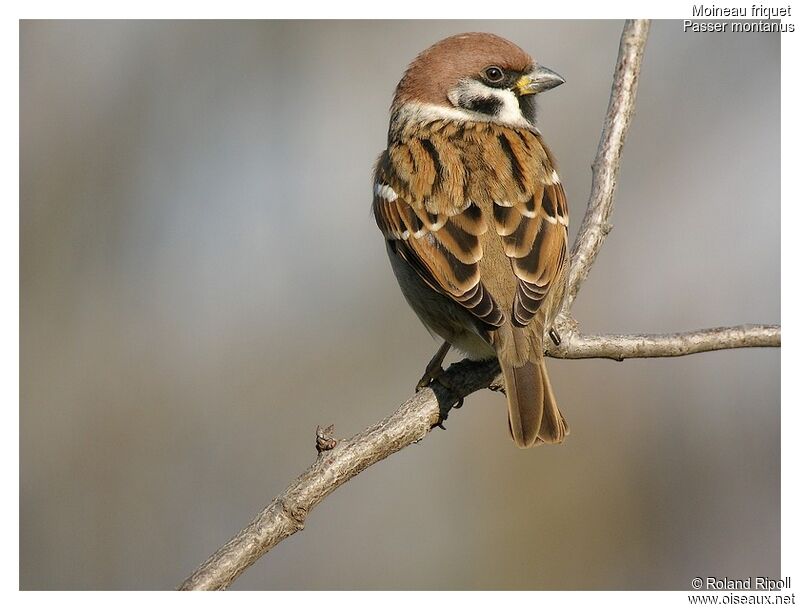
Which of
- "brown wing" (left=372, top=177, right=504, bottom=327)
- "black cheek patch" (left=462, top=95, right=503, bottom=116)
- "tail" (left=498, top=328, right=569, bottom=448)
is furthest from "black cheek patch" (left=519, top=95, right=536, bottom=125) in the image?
"tail" (left=498, top=328, right=569, bottom=448)

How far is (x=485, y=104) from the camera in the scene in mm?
6004

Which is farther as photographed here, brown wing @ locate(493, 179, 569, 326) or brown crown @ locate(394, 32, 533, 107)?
brown crown @ locate(394, 32, 533, 107)

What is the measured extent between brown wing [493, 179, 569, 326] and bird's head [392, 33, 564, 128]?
793 millimetres

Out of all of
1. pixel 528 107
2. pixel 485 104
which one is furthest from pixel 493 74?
pixel 528 107

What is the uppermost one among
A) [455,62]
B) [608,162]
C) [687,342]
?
[455,62]

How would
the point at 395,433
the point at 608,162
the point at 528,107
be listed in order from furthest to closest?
the point at 528,107 < the point at 608,162 < the point at 395,433

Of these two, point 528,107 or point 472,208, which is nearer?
point 472,208

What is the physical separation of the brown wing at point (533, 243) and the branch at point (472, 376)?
0.24m

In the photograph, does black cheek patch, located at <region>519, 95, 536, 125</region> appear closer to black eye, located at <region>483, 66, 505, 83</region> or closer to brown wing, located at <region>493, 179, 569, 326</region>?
black eye, located at <region>483, 66, 505, 83</region>

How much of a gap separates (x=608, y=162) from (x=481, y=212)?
789 mm

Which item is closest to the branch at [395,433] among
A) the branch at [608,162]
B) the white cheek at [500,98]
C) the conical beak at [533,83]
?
the branch at [608,162]

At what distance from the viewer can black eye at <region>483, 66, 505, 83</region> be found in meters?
5.96

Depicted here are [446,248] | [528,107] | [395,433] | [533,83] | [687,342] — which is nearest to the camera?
[395,433]

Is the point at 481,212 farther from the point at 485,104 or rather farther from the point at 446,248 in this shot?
the point at 485,104
